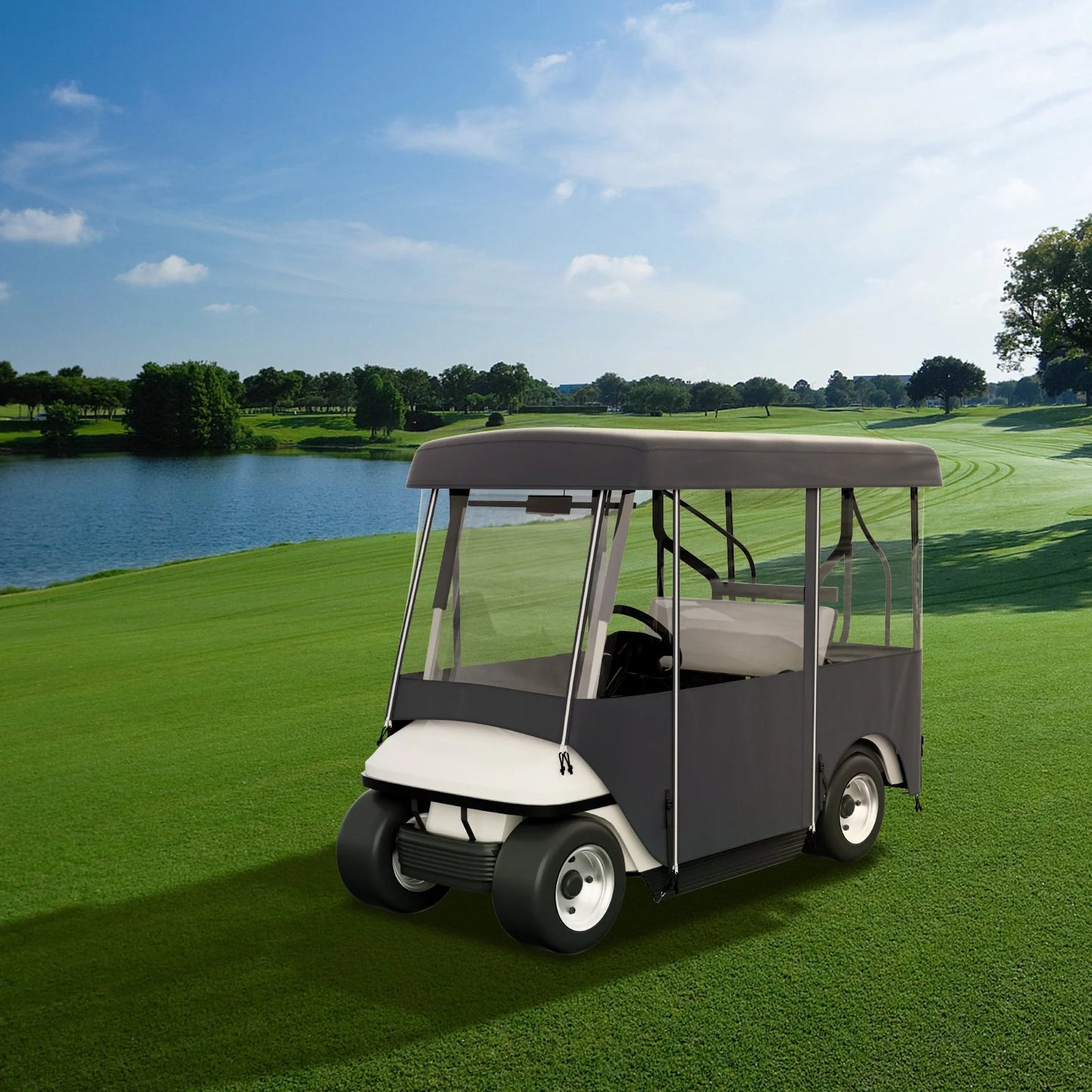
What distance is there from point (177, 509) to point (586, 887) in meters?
68.1

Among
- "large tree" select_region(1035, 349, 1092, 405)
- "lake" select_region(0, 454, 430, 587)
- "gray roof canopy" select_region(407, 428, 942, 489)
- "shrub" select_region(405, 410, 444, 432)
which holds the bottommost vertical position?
"lake" select_region(0, 454, 430, 587)

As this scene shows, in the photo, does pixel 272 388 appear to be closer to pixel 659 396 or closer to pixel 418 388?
pixel 418 388

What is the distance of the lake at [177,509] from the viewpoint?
172 feet

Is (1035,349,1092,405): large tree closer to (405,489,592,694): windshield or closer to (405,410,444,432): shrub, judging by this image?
(405,410,444,432): shrub

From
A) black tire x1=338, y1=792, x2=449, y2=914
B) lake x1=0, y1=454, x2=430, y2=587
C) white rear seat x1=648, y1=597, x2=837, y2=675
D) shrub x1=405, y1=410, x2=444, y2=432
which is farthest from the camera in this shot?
shrub x1=405, y1=410, x2=444, y2=432

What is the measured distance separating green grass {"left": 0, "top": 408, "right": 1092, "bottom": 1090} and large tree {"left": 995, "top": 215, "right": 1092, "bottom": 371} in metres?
23.7

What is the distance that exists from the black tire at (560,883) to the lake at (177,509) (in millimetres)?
40525

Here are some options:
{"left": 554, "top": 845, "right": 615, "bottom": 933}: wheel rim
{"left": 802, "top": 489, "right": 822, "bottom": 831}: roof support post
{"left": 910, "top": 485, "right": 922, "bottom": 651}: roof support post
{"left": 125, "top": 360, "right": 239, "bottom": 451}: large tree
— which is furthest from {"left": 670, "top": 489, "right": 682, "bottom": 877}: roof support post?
{"left": 125, "top": 360, "right": 239, "bottom": 451}: large tree

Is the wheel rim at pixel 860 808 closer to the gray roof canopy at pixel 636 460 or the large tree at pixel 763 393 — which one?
the gray roof canopy at pixel 636 460

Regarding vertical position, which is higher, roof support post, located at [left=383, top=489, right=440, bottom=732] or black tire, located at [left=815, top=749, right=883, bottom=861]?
roof support post, located at [left=383, top=489, right=440, bottom=732]

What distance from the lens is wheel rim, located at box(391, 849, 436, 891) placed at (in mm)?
6199

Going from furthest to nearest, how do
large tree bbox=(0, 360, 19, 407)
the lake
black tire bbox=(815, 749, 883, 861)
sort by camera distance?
1. large tree bbox=(0, 360, 19, 407)
2. the lake
3. black tire bbox=(815, 749, 883, 861)

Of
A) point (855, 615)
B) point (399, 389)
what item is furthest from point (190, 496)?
point (855, 615)

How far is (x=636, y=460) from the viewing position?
222 inches
